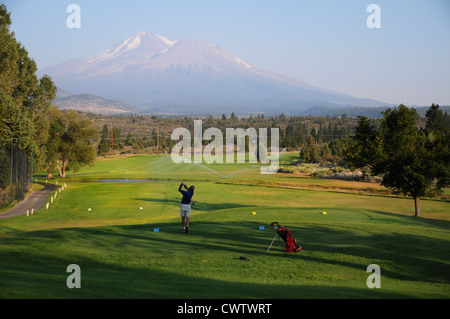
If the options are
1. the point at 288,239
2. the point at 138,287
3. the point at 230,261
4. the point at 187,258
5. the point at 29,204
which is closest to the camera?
the point at 138,287

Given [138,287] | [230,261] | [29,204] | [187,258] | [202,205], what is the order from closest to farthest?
[138,287], [230,261], [187,258], [202,205], [29,204]

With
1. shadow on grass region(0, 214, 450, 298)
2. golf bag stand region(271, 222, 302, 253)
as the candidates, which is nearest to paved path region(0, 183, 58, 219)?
shadow on grass region(0, 214, 450, 298)

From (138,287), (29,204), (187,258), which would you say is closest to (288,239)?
(187,258)

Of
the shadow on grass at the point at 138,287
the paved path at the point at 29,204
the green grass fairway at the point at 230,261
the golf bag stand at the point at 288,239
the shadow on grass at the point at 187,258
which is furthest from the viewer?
the paved path at the point at 29,204

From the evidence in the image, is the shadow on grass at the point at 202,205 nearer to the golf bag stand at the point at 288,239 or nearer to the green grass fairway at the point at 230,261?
the green grass fairway at the point at 230,261

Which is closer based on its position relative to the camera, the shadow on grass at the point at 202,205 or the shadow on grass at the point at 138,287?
the shadow on grass at the point at 138,287

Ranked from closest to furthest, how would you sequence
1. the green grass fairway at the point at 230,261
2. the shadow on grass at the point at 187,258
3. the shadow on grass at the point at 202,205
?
the shadow on grass at the point at 187,258
the green grass fairway at the point at 230,261
the shadow on grass at the point at 202,205

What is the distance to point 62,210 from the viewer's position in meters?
35.3

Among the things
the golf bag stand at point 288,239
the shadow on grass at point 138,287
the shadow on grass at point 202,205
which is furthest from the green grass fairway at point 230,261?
the shadow on grass at point 202,205

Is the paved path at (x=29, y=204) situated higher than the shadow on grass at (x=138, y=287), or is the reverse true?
the shadow on grass at (x=138, y=287)

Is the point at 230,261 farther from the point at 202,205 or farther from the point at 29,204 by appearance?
the point at 29,204

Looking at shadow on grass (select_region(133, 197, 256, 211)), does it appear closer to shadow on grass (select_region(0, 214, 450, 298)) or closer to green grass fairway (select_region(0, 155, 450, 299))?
green grass fairway (select_region(0, 155, 450, 299))
